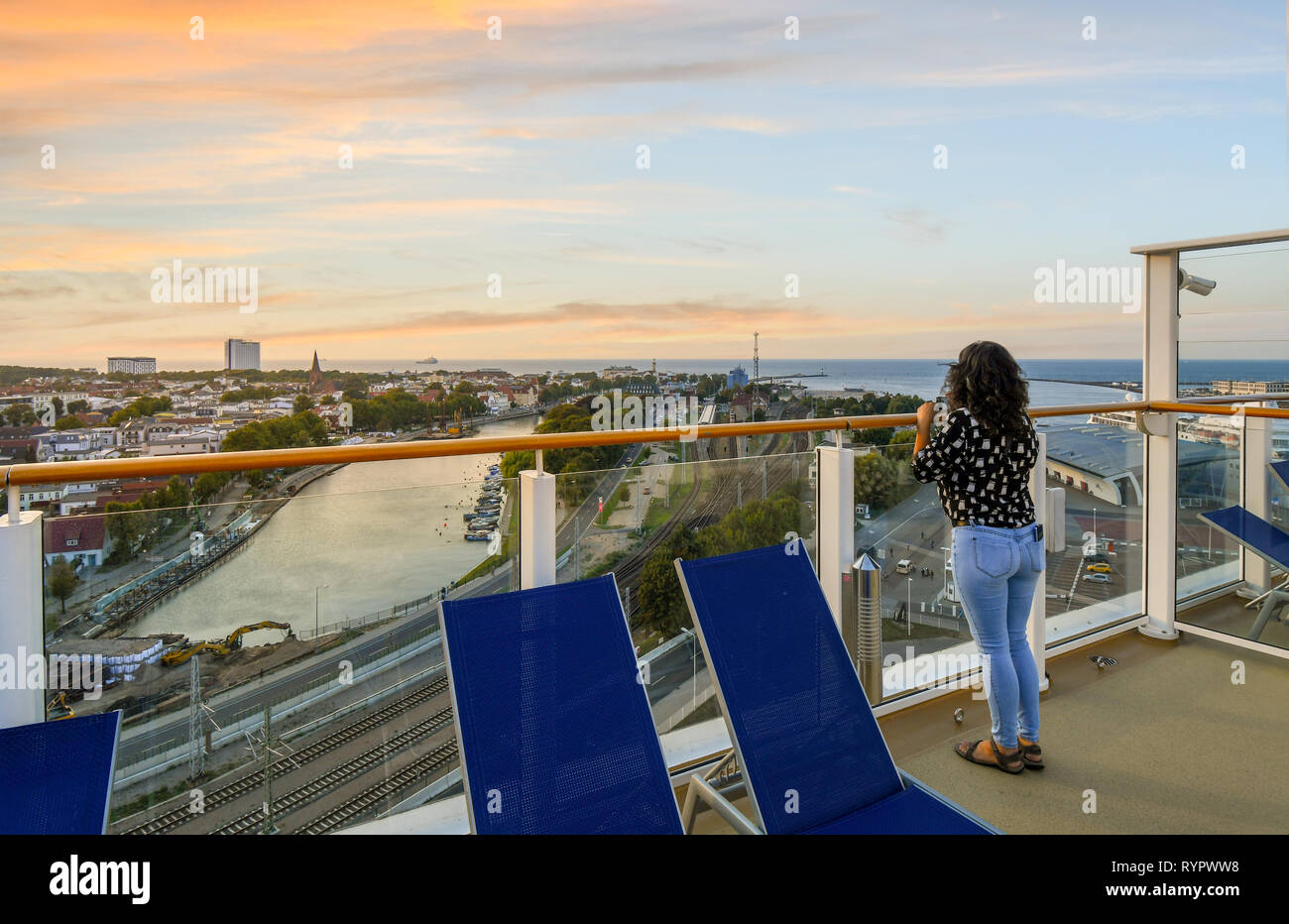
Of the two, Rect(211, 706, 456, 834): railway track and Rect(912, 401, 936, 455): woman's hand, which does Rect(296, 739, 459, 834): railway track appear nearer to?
Rect(211, 706, 456, 834): railway track

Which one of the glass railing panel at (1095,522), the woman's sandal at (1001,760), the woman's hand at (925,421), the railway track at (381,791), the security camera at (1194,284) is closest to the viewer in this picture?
the railway track at (381,791)

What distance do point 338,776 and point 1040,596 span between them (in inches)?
114

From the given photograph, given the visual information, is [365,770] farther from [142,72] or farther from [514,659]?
[142,72]

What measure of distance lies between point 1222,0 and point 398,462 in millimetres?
10227

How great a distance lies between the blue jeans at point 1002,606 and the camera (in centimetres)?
254

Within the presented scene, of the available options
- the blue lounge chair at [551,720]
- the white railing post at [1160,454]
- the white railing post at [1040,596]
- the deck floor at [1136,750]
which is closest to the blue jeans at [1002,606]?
the deck floor at [1136,750]

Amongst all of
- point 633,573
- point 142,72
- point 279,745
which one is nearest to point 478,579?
point 633,573

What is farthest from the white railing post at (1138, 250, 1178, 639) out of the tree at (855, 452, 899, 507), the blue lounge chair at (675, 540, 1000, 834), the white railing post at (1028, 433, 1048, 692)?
the blue lounge chair at (675, 540, 1000, 834)

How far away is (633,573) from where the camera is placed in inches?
91.8

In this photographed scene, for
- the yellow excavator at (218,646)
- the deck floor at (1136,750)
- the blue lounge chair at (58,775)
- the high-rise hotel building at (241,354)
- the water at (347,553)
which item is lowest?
the deck floor at (1136,750)

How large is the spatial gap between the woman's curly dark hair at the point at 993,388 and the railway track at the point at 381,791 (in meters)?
1.83

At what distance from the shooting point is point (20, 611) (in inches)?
65.0

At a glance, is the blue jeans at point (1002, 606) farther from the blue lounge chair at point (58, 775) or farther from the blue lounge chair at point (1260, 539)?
the blue lounge chair at point (58, 775)

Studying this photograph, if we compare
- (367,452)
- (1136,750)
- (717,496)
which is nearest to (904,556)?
(717,496)
